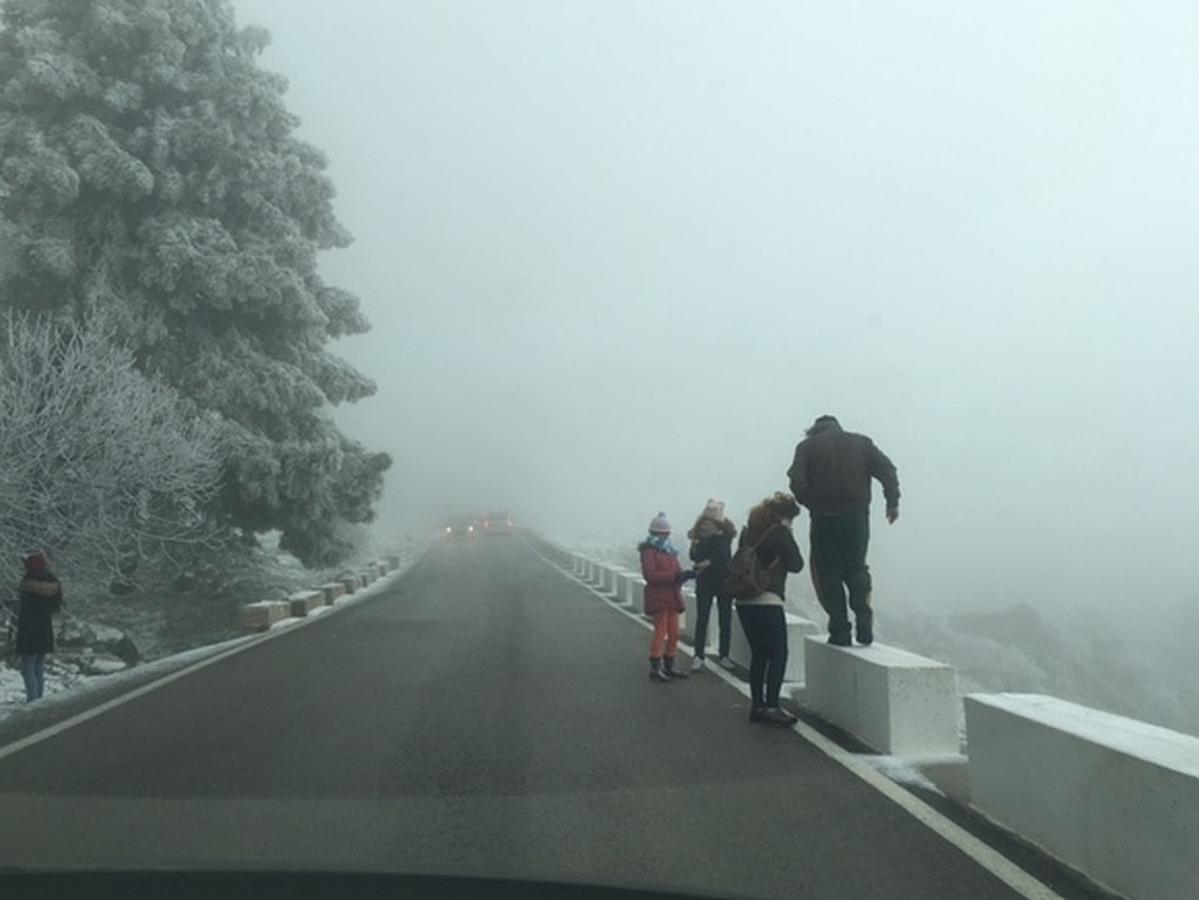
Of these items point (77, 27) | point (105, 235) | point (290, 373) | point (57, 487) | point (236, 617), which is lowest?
point (236, 617)

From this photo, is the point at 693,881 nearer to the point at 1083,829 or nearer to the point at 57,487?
the point at 1083,829

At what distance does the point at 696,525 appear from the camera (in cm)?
1375

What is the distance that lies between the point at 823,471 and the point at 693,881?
5015 mm

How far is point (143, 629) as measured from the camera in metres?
25.7

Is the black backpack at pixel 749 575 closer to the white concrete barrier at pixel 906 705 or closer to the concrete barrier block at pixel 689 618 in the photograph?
the white concrete barrier at pixel 906 705

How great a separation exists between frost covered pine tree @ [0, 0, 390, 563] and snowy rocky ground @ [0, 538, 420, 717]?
2627 millimetres

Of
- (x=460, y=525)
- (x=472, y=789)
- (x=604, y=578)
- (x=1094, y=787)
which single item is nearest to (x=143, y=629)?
(x=604, y=578)

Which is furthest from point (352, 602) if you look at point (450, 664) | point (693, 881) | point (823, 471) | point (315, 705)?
point (693, 881)

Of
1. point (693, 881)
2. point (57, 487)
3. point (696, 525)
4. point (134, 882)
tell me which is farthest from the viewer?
point (57, 487)

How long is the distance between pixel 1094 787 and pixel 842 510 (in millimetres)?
4539

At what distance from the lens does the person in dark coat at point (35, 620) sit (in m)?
13.5

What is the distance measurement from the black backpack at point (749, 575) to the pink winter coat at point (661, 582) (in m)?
2.40

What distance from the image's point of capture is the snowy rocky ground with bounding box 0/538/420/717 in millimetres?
18312

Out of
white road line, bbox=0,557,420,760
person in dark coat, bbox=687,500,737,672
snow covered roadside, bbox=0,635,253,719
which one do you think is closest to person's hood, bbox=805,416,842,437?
person in dark coat, bbox=687,500,737,672
